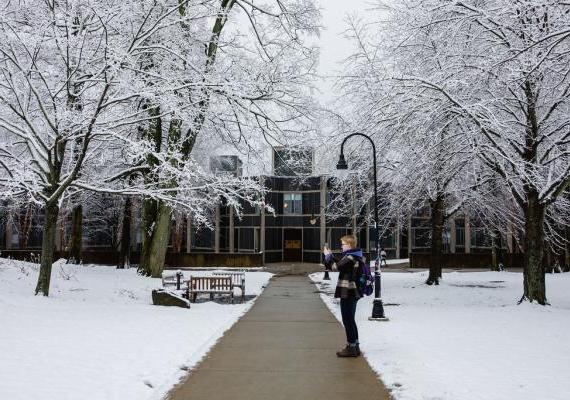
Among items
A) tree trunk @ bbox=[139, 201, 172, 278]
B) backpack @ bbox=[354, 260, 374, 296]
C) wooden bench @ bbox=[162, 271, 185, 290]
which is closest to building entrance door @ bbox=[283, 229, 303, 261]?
tree trunk @ bbox=[139, 201, 172, 278]

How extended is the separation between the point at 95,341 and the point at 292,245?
37.0 meters

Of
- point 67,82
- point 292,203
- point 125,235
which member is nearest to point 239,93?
point 67,82

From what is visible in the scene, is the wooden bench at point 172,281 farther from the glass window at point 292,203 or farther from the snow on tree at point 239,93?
the glass window at point 292,203

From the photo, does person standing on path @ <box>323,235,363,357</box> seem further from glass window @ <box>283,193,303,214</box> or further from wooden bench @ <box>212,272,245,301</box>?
glass window @ <box>283,193,303,214</box>

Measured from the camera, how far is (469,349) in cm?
894

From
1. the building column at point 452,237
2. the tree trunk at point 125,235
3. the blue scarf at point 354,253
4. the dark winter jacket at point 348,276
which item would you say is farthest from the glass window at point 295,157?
the building column at point 452,237

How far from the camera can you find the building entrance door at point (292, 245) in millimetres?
45500

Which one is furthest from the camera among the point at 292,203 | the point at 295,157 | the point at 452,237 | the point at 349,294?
the point at 452,237

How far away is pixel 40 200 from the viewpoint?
14.1 metres

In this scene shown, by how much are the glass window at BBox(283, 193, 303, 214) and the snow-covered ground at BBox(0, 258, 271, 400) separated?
1128 inches

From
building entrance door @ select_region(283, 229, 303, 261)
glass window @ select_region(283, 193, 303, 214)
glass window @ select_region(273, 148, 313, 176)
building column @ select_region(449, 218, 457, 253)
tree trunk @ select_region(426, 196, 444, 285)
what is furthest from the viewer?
building column @ select_region(449, 218, 457, 253)

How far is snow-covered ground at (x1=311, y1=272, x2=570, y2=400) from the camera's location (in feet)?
21.3

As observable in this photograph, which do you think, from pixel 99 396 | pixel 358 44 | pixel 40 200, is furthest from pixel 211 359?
pixel 358 44

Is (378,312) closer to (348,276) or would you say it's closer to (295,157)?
(348,276)
